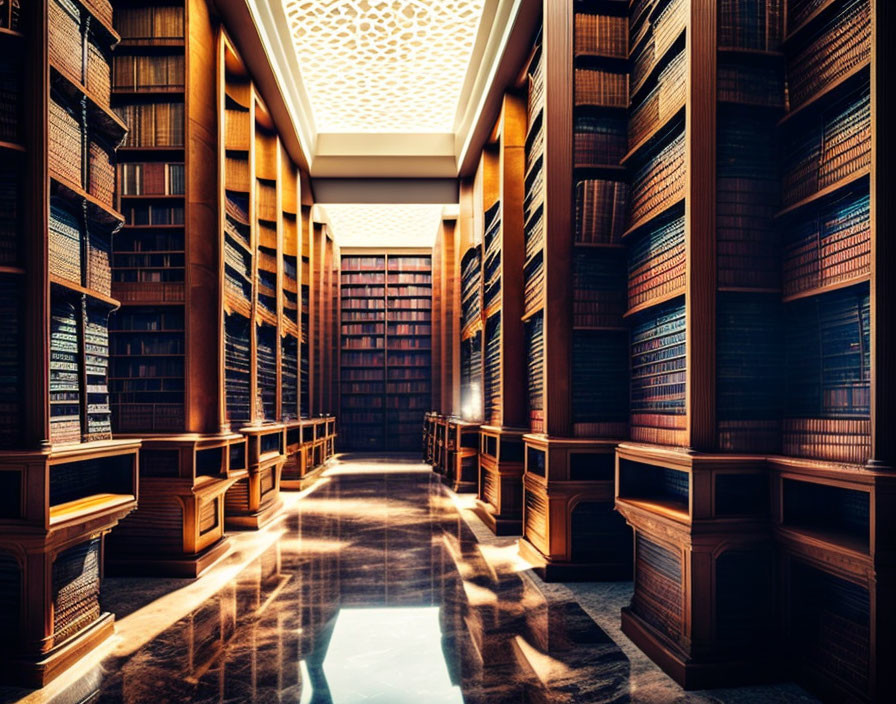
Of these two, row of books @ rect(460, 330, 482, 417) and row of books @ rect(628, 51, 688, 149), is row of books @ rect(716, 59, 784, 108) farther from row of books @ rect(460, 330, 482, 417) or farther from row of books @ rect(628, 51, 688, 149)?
row of books @ rect(460, 330, 482, 417)

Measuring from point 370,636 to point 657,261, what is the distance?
2.41 metres

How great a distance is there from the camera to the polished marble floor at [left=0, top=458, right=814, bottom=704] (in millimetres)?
2365

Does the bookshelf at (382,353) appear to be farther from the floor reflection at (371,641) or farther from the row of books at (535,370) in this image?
the floor reflection at (371,641)

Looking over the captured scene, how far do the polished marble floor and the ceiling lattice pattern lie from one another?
544 centimetres

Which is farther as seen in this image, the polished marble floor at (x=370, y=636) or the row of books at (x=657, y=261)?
the row of books at (x=657, y=261)

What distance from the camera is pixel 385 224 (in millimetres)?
12734

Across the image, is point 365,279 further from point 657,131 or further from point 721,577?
point 721,577

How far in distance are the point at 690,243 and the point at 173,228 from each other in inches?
145

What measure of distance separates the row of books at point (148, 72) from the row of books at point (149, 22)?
0.14 metres

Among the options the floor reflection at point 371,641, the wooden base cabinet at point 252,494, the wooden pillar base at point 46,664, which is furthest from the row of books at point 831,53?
the wooden base cabinet at point 252,494

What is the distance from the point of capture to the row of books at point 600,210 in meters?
3.98

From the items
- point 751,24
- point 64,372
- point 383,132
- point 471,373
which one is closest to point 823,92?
point 751,24

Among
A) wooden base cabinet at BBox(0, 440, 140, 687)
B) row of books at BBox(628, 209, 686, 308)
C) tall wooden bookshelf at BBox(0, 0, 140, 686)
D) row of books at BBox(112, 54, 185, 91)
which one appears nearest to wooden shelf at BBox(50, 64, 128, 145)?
tall wooden bookshelf at BBox(0, 0, 140, 686)
